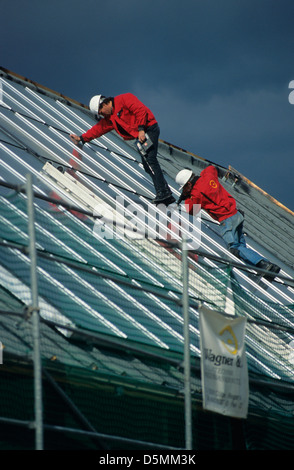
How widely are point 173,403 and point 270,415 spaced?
5.05ft

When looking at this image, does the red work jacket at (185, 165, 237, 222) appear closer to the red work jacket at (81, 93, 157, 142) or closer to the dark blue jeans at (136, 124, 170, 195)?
the dark blue jeans at (136, 124, 170, 195)

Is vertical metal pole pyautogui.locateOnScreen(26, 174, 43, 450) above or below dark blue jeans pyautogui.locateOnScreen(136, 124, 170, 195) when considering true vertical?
below

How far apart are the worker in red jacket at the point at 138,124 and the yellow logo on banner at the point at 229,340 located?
5086 millimetres

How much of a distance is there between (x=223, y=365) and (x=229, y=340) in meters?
0.29

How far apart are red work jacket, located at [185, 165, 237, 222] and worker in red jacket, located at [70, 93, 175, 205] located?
583 millimetres

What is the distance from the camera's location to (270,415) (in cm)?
859

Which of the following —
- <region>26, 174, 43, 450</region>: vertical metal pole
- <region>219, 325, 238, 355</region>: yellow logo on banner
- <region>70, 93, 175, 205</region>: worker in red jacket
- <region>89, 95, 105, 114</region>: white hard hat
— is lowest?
<region>26, 174, 43, 450</region>: vertical metal pole

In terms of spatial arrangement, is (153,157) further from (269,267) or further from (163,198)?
(269,267)

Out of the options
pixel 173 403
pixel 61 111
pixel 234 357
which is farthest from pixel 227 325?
pixel 61 111

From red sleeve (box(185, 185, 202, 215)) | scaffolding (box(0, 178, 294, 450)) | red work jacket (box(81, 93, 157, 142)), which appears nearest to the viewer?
scaffolding (box(0, 178, 294, 450))

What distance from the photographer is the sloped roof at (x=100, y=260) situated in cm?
767

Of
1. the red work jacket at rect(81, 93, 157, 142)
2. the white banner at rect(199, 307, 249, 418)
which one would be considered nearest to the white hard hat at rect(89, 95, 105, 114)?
the red work jacket at rect(81, 93, 157, 142)

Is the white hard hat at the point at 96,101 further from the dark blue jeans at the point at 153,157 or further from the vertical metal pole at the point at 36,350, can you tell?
the vertical metal pole at the point at 36,350

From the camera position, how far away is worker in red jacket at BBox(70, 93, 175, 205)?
40.8 ft
